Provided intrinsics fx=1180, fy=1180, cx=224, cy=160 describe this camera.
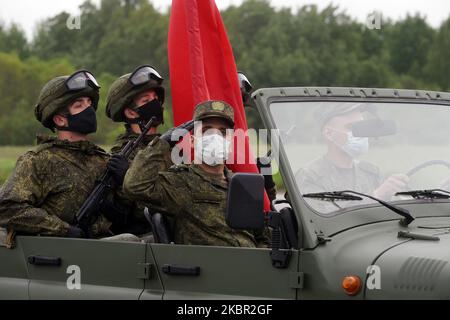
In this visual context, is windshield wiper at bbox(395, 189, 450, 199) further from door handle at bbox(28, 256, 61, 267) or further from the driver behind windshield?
door handle at bbox(28, 256, 61, 267)

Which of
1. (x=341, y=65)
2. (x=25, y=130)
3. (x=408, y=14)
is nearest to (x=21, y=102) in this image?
(x=25, y=130)

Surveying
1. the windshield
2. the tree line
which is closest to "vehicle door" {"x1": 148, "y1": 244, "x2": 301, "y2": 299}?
the windshield

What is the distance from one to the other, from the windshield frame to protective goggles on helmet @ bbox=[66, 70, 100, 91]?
5.39 feet

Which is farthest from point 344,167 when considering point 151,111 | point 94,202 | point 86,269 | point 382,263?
point 151,111

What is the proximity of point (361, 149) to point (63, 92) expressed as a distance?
6.74ft

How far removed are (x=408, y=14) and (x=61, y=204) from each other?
1156 inches

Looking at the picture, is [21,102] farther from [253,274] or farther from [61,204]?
[253,274]

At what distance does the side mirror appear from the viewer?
532 centimetres

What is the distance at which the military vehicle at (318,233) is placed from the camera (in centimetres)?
534

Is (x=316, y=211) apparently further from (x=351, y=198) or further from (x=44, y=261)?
(x=44, y=261)

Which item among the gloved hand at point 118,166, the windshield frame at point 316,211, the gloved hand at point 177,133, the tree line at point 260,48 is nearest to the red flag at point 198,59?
the gloved hand at point 118,166

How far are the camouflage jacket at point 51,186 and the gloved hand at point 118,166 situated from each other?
7.8 inches

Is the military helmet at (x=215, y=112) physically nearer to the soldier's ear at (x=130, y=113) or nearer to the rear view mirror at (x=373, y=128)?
the rear view mirror at (x=373, y=128)

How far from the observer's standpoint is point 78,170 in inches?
282
